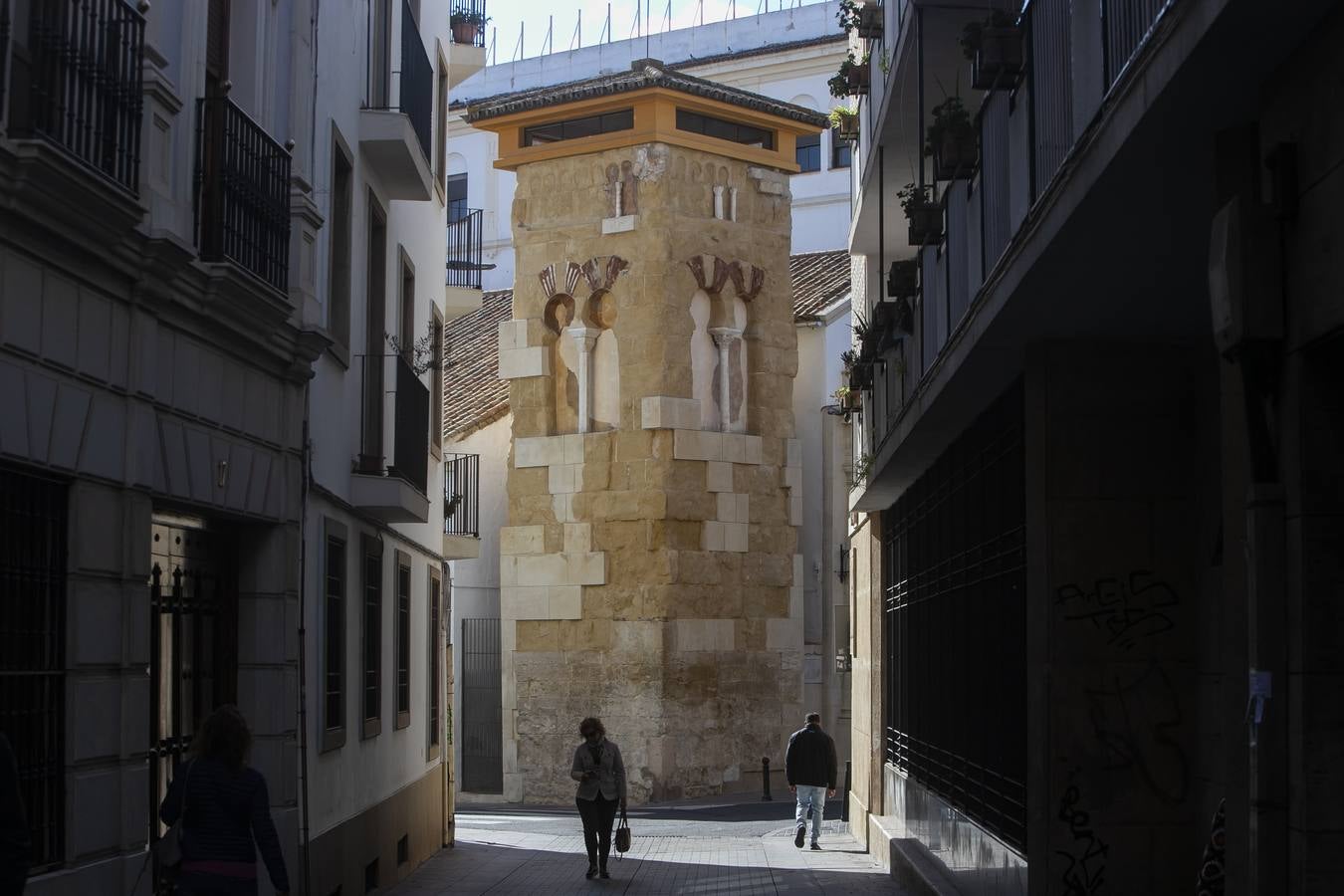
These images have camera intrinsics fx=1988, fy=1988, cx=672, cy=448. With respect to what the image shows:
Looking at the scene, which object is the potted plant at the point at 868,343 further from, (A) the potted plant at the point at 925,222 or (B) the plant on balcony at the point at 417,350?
(B) the plant on balcony at the point at 417,350

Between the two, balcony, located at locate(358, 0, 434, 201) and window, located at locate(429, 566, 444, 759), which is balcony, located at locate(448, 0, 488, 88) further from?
window, located at locate(429, 566, 444, 759)

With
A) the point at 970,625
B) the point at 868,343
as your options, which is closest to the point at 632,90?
the point at 868,343

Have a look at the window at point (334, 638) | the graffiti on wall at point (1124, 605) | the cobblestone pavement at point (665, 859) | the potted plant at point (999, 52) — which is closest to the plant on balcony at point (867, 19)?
the window at point (334, 638)

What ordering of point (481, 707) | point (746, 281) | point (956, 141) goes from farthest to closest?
point (481, 707) → point (746, 281) → point (956, 141)

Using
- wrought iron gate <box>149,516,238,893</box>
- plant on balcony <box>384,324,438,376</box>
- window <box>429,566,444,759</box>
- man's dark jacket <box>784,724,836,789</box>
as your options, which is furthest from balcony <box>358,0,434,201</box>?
man's dark jacket <box>784,724,836,789</box>

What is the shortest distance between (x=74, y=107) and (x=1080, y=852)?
6606mm

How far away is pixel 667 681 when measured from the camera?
31.5 meters

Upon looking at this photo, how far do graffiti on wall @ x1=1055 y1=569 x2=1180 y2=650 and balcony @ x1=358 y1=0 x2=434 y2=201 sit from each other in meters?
8.25

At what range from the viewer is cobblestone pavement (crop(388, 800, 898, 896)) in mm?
18406

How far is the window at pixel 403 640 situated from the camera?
771 inches

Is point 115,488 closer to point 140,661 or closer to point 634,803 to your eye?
point 140,661

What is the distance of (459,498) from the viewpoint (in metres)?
24.1

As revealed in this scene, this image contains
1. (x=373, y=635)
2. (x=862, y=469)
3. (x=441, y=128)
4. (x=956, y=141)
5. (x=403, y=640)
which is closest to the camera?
(x=956, y=141)

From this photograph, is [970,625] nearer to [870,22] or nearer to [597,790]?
[597,790]
